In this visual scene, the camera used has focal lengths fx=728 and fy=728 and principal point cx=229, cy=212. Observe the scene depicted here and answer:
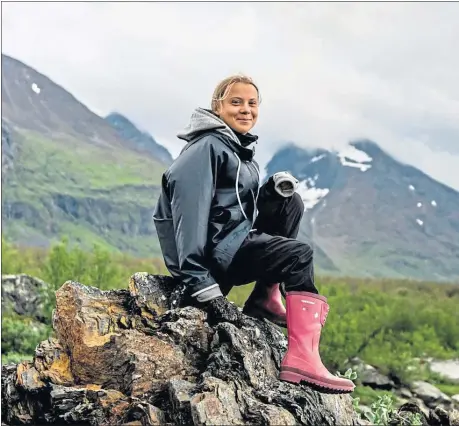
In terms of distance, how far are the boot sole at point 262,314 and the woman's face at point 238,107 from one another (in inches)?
55.8

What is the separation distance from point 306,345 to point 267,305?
691 millimetres

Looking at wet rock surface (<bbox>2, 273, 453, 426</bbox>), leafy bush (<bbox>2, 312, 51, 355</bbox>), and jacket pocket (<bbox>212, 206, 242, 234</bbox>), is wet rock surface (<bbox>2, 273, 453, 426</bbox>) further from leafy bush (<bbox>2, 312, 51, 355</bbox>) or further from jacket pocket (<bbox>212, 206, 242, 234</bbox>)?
leafy bush (<bbox>2, 312, 51, 355</bbox>)

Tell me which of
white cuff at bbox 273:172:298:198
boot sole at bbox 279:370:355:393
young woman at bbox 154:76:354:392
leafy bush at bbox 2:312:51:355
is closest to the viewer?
boot sole at bbox 279:370:355:393

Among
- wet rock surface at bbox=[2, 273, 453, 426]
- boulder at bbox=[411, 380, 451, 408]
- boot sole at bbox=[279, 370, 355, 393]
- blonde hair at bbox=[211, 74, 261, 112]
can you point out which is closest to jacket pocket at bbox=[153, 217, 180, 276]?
wet rock surface at bbox=[2, 273, 453, 426]

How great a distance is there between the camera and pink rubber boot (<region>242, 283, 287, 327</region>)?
224 inches

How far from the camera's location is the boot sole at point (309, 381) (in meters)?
5.02

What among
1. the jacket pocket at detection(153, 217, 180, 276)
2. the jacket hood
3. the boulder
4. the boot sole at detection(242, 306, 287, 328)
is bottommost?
the boulder

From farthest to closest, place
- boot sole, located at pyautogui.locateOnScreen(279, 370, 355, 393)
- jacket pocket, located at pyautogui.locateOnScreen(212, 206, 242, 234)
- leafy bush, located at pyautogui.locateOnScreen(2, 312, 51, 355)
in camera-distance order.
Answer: leafy bush, located at pyautogui.locateOnScreen(2, 312, 51, 355) < jacket pocket, located at pyautogui.locateOnScreen(212, 206, 242, 234) < boot sole, located at pyautogui.locateOnScreen(279, 370, 355, 393)

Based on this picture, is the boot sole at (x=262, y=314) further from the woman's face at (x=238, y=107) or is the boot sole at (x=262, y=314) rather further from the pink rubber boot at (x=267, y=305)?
the woman's face at (x=238, y=107)

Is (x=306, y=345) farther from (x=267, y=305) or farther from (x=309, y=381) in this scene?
(x=267, y=305)

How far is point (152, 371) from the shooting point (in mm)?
5012

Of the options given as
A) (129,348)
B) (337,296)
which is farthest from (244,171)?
(337,296)

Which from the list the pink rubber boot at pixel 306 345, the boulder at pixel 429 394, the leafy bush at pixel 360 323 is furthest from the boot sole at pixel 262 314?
the boulder at pixel 429 394

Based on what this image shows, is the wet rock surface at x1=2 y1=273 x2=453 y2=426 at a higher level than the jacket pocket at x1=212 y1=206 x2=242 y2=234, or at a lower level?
lower
